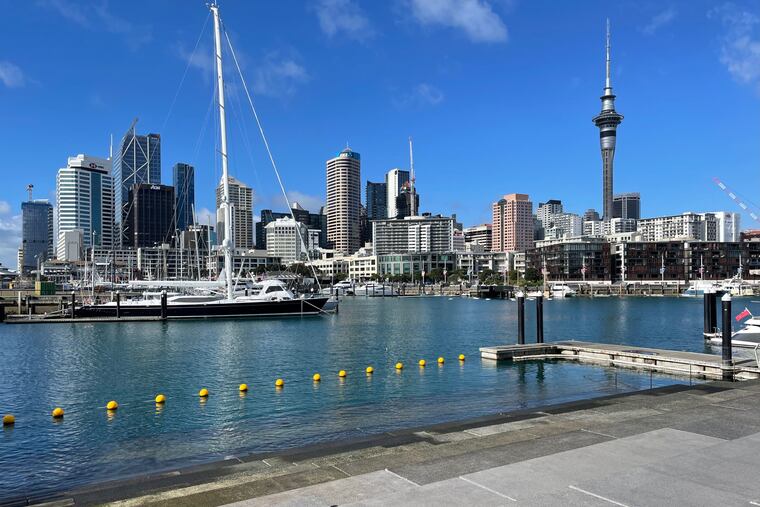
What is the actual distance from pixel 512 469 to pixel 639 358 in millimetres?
23600

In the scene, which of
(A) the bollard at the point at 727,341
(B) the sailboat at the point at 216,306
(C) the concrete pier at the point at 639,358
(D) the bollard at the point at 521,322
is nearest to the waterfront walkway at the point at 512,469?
(A) the bollard at the point at 727,341

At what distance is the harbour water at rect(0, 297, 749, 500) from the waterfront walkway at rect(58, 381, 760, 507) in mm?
5388

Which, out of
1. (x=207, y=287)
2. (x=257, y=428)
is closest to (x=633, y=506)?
(x=257, y=428)

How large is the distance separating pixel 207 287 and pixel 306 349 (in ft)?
147

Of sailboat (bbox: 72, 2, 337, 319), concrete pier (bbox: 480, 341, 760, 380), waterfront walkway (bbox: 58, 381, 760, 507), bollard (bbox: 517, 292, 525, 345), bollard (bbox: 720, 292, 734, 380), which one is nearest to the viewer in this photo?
waterfront walkway (bbox: 58, 381, 760, 507)

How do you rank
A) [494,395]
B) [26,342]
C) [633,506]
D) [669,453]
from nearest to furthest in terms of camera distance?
[633,506] < [669,453] < [494,395] < [26,342]

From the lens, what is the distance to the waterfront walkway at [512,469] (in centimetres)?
968

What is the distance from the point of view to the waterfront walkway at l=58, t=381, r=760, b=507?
381 inches

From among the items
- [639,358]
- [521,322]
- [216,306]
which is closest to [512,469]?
[639,358]

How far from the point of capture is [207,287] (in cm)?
8488

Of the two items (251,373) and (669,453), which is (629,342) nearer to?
(251,373)

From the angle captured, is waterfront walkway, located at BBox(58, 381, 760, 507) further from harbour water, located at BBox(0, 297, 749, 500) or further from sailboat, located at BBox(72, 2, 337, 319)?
sailboat, located at BBox(72, 2, 337, 319)

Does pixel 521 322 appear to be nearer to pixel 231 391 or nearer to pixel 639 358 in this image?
pixel 639 358

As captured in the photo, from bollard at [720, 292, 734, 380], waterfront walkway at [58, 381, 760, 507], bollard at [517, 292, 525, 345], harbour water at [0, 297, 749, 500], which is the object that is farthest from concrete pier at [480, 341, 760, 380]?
waterfront walkway at [58, 381, 760, 507]
